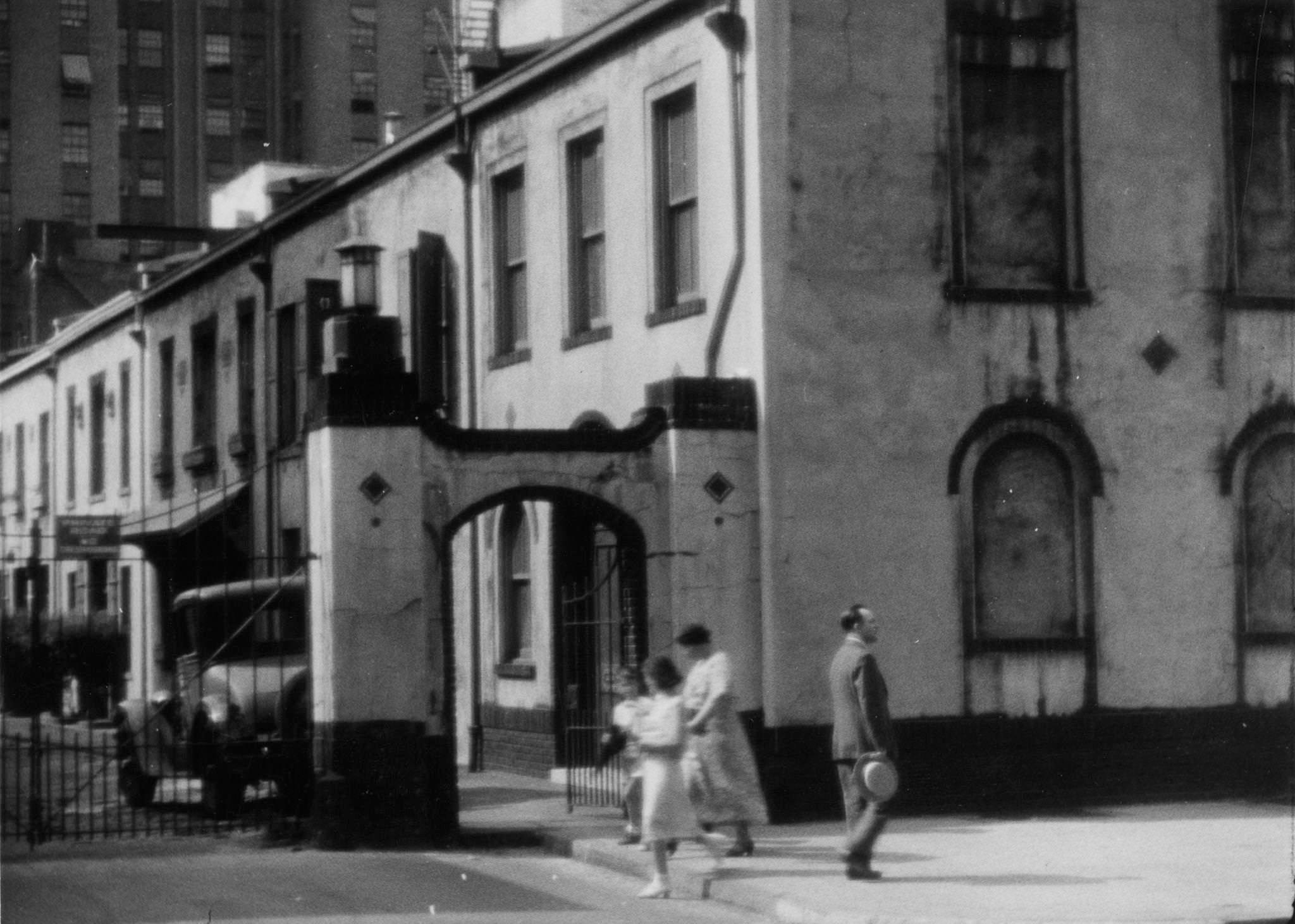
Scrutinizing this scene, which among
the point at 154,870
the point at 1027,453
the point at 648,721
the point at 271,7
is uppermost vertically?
the point at 271,7

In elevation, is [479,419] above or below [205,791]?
above

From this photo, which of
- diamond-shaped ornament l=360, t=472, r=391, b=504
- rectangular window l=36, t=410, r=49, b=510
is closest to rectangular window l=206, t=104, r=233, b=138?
rectangular window l=36, t=410, r=49, b=510

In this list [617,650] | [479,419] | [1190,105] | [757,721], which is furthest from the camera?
[479,419]

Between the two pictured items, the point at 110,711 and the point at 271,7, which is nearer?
the point at 110,711

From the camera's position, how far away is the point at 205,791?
21531 millimetres

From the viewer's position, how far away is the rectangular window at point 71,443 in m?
44.8

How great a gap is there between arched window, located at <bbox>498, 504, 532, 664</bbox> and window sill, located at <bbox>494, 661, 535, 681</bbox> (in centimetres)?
10

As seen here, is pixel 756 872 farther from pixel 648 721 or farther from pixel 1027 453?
pixel 1027 453

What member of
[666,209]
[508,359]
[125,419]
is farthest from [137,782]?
[125,419]

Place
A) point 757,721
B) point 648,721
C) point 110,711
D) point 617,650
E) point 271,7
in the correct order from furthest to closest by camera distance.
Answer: point 271,7, point 110,711, point 617,650, point 757,721, point 648,721

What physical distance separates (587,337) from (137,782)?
6.13 metres

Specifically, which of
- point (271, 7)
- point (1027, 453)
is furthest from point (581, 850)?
point (271, 7)

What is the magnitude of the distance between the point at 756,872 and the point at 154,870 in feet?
14.7

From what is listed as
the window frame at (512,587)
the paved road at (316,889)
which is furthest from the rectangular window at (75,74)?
the paved road at (316,889)
